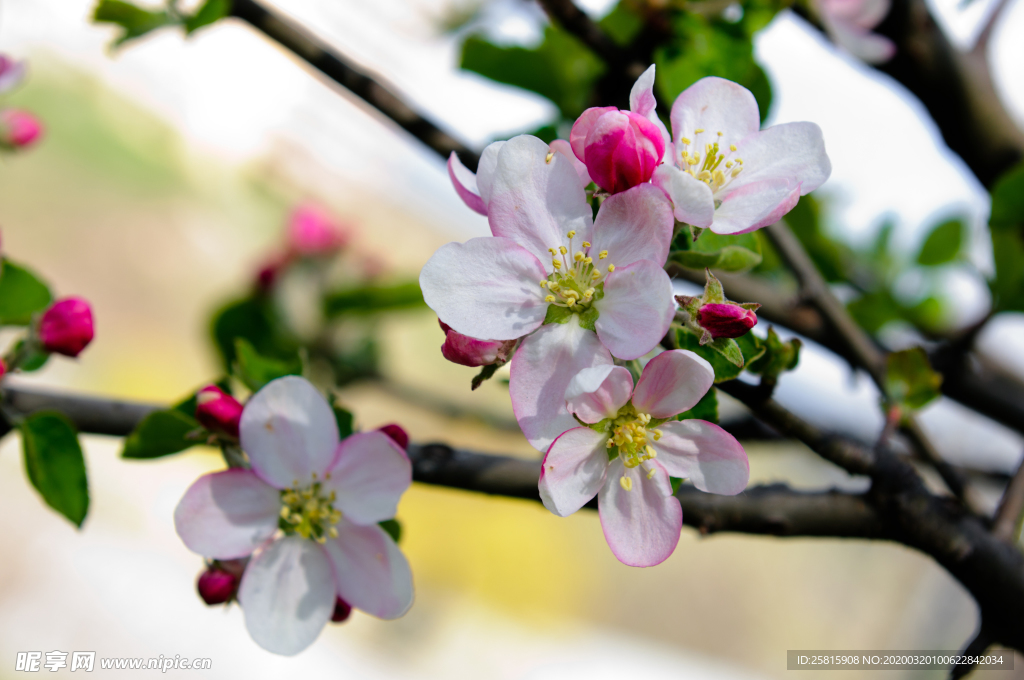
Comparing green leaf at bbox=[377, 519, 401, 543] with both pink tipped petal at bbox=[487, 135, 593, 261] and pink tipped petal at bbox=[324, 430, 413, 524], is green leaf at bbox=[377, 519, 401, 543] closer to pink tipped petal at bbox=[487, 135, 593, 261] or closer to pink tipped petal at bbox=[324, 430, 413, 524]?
pink tipped petal at bbox=[324, 430, 413, 524]

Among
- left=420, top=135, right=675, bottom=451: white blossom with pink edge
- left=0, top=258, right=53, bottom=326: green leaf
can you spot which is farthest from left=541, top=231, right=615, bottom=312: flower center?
left=0, top=258, right=53, bottom=326: green leaf

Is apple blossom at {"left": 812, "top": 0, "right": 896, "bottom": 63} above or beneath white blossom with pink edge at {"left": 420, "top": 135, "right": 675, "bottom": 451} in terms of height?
above

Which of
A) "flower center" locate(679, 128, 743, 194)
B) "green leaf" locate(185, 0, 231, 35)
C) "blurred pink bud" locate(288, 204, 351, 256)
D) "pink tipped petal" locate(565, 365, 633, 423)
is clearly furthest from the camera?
"blurred pink bud" locate(288, 204, 351, 256)

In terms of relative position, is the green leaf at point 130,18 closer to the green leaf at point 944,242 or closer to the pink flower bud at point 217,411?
the pink flower bud at point 217,411

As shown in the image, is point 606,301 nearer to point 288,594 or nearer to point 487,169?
point 487,169

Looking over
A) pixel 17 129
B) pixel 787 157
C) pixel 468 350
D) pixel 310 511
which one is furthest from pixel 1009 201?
pixel 17 129
